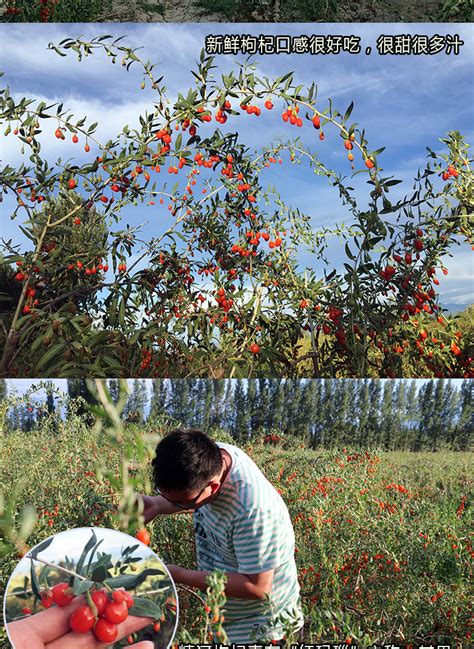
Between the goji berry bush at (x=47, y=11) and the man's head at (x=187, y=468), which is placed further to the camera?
the goji berry bush at (x=47, y=11)

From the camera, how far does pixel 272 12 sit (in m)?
3.33

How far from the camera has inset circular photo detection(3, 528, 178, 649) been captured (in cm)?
129

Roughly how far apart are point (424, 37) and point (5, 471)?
2.00 meters

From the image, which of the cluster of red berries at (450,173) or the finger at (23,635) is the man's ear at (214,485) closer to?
the finger at (23,635)

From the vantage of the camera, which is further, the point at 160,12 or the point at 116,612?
the point at 160,12

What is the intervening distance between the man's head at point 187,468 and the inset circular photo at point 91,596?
0.13 meters

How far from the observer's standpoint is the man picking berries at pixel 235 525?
4.42 feet

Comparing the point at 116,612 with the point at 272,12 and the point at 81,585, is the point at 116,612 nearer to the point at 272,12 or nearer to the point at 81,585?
the point at 81,585

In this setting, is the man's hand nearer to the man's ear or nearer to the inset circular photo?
the inset circular photo

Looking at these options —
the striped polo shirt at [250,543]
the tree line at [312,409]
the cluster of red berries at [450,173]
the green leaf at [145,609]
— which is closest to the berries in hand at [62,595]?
the green leaf at [145,609]

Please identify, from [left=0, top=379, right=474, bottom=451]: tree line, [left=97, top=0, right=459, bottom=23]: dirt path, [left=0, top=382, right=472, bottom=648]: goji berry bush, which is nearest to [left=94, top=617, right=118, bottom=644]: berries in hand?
[left=0, top=382, right=472, bottom=648]: goji berry bush

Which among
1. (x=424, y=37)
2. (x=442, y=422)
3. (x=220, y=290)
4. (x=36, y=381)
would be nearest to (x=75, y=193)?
(x=220, y=290)

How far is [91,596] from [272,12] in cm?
295

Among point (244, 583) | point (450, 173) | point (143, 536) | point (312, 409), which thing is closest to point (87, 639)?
point (143, 536)
